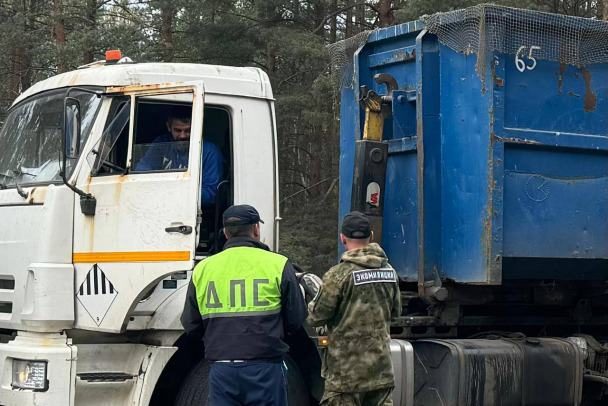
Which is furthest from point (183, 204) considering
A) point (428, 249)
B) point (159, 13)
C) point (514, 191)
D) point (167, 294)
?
point (159, 13)

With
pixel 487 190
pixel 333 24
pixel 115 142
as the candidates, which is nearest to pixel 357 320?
pixel 487 190

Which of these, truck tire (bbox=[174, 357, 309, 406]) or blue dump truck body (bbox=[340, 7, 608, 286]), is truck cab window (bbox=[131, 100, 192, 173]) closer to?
truck tire (bbox=[174, 357, 309, 406])

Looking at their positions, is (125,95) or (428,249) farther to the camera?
(428,249)

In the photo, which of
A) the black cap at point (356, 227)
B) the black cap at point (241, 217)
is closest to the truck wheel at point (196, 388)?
the black cap at point (241, 217)

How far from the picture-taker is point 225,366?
4473 mm

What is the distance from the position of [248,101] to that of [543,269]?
2212mm

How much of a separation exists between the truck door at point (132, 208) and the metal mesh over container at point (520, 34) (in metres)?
1.71

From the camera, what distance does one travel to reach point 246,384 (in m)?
4.45

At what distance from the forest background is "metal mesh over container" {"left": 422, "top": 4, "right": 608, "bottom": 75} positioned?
11101 mm

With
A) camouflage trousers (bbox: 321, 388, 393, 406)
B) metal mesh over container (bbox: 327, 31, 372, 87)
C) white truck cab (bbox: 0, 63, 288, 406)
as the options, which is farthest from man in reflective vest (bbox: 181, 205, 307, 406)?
metal mesh over container (bbox: 327, 31, 372, 87)

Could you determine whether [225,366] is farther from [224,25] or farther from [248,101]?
[224,25]

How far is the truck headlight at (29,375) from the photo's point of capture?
5.01 m

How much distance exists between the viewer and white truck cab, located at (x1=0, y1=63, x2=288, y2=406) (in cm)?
507

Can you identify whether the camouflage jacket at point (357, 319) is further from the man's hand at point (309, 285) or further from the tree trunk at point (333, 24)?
the tree trunk at point (333, 24)
